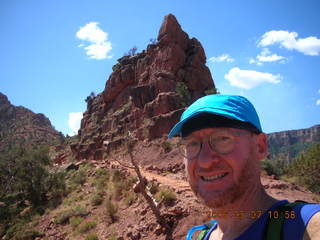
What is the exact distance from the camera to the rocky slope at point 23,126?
278 ft

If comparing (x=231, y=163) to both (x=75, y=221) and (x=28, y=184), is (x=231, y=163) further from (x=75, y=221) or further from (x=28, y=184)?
(x=28, y=184)

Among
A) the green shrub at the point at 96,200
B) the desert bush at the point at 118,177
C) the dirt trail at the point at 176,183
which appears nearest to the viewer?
the dirt trail at the point at 176,183

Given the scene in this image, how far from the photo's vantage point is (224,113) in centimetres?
156

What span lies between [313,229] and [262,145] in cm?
60

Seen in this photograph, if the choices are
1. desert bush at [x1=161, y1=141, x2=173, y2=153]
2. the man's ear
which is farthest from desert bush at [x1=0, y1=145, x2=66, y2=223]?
the man's ear

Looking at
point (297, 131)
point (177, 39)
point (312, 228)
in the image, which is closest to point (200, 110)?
point (312, 228)

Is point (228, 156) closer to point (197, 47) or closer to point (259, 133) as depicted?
point (259, 133)

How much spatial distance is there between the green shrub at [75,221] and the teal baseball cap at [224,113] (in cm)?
1164

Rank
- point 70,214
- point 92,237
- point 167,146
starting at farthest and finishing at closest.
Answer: point 167,146 < point 70,214 < point 92,237

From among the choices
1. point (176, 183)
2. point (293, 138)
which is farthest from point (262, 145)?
point (293, 138)

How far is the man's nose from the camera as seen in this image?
1620mm

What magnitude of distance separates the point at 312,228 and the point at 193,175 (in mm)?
738

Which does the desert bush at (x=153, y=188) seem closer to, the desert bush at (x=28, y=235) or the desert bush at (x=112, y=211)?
the desert bush at (x=112, y=211)

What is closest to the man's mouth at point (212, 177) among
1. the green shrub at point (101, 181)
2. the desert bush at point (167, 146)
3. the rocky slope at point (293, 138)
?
the green shrub at point (101, 181)
